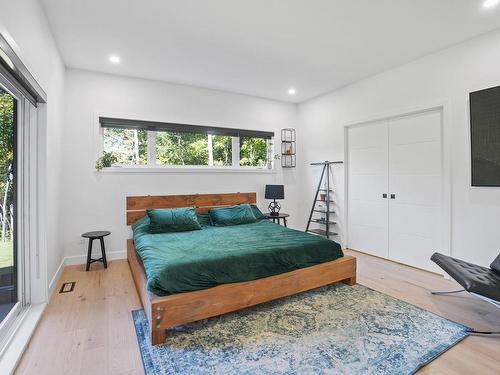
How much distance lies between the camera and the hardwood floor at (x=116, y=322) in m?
1.76

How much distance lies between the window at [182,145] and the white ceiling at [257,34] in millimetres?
792

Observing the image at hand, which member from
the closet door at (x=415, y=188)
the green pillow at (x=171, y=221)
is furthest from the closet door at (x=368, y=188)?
the green pillow at (x=171, y=221)

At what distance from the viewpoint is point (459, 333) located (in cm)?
211

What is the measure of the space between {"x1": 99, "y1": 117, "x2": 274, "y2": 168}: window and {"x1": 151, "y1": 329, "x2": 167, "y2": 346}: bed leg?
2.83 metres

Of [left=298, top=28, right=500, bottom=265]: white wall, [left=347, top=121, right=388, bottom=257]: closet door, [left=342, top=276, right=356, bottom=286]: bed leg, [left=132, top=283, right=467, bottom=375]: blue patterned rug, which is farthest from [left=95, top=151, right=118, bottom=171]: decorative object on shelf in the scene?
[left=298, top=28, right=500, bottom=265]: white wall

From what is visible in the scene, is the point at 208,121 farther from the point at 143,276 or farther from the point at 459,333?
the point at 459,333

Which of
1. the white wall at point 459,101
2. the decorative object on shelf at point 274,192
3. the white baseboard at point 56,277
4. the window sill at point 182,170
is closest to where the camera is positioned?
the white baseboard at point 56,277

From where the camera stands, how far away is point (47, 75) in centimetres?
270

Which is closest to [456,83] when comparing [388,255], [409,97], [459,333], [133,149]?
[409,97]

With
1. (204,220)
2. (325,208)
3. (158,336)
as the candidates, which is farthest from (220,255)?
(325,208)

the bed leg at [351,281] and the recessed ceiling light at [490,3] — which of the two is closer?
the recessed ceiling light at [490,3]

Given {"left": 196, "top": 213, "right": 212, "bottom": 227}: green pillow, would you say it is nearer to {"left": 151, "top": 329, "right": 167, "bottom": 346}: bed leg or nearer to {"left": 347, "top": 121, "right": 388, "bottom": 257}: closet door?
{"left": 151, "top": 329, "right": 167, "bottom": 346}: bed leg

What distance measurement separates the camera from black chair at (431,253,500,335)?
2.09m

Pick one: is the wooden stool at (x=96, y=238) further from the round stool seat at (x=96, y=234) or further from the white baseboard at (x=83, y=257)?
the white baseboard at (x=83, y=257)
